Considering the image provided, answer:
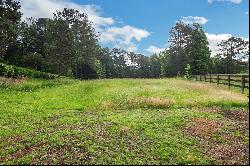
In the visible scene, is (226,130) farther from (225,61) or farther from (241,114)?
(225,61)

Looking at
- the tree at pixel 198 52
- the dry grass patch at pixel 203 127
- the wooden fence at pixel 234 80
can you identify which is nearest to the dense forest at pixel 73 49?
the tree at pixel 198 52

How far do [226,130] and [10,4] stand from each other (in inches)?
1725

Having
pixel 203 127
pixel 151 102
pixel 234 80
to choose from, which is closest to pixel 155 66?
pixel 234 80

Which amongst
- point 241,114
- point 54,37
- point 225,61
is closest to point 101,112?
point 241,114

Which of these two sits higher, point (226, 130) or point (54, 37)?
point (54, 37)

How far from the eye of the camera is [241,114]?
22.2 m

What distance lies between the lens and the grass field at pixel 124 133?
1323cm

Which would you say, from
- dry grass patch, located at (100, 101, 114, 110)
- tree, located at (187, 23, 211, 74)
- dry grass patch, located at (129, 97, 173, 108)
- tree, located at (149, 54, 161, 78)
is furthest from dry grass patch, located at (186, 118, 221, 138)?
tree, located at (149, 54, 161, 78)

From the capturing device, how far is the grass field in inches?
521

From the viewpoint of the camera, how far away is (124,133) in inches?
651

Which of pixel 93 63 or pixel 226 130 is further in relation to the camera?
pixel 93 63

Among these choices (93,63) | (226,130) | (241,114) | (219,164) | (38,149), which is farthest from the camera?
(93,63)

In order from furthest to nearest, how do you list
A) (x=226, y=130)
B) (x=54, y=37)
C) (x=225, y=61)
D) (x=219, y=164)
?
1. (x=225, y=61)
2. (x=54, y=37)
3. (x=226, y=130)
4. (x=219, y=164)

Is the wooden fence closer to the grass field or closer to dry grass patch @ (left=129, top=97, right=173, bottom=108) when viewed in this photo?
the grass field
